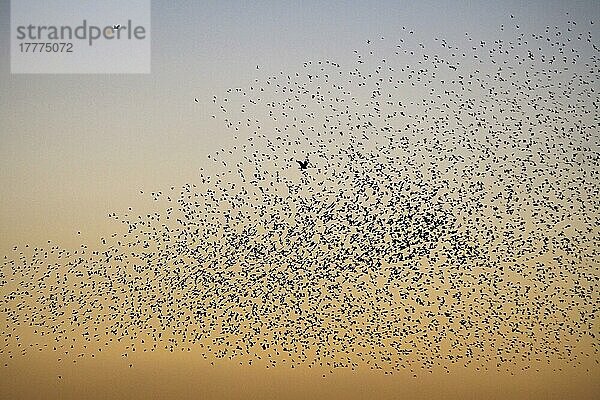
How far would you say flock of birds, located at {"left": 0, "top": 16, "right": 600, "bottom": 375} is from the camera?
538 centimetres

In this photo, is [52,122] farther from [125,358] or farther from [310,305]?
[310,305]

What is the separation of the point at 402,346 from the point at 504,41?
162 centimetres

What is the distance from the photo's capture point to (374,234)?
5.42m

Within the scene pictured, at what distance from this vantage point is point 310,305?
5.41m

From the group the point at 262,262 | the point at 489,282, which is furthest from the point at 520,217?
the point at 262,262

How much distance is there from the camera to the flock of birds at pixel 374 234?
5383 millimetres
